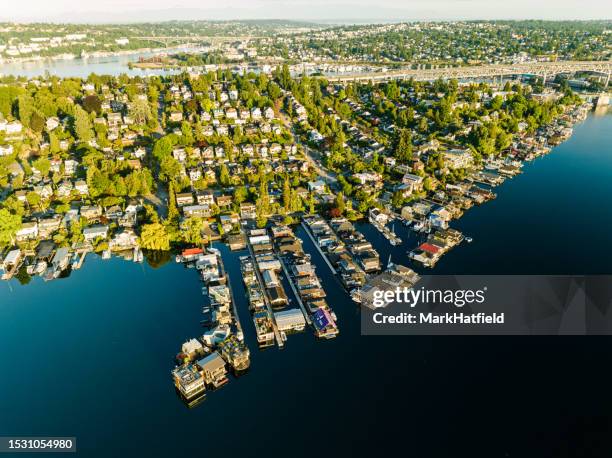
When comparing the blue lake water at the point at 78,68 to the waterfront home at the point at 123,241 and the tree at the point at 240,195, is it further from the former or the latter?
the waterfront home at the point at 123,241

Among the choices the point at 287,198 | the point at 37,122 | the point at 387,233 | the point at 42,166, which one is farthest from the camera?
the point at 37,122

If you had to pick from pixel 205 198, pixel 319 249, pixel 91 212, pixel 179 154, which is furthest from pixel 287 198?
pixel 91 212

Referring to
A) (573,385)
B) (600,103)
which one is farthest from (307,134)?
(600,103)

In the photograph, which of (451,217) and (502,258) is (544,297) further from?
(451,217)

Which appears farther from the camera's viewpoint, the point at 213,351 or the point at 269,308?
the point at 269,308

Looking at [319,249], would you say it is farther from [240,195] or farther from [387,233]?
[240,195]

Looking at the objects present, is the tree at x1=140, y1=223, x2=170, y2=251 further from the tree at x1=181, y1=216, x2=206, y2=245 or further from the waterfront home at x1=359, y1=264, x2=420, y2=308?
the waterfront home at x1=359, y1=264, x2=420, y2=308

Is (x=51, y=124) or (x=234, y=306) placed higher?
(x=51, y=124)
